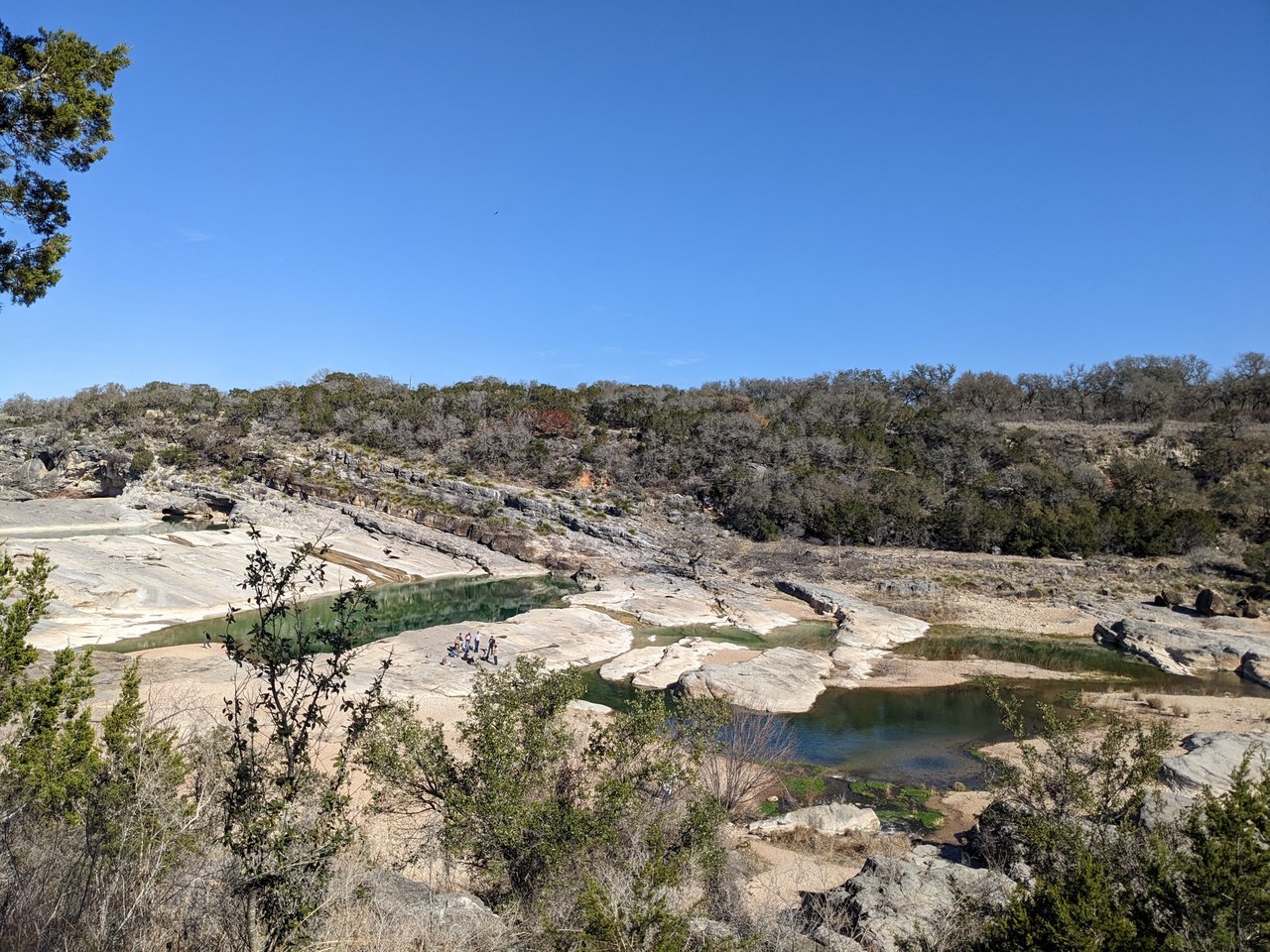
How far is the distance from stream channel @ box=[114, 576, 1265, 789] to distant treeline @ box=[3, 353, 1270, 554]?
2164 cm

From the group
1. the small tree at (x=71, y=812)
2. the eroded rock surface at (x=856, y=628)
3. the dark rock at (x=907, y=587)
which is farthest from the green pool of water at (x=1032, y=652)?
the small tree at (x=71, y=812)

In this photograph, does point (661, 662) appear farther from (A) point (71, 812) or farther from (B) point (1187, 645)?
(B) point (1187, 645)

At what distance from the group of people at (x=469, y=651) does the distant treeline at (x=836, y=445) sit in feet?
115

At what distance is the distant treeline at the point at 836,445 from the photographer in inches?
2349

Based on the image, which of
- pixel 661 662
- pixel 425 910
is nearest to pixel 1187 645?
pixel 661 662

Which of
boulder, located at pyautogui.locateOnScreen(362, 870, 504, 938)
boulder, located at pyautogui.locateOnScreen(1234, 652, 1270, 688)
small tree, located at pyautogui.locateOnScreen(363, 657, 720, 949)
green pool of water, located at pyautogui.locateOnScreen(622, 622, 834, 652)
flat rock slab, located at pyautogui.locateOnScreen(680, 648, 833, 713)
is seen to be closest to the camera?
boulder, located at pyautogui.locateOnScreen(362, 870, 504, 938)

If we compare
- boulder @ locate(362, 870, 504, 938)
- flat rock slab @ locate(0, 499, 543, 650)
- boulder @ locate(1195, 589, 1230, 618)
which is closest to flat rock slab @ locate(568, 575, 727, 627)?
flat rock slab @ locate(0, 499, 543, 650)

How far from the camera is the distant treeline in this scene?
196 ft

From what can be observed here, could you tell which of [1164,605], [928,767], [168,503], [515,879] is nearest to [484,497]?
[168,503]

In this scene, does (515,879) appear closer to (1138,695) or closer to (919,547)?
(1138,695)

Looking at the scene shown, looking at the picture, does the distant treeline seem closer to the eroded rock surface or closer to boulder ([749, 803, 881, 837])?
the eroded rock surface

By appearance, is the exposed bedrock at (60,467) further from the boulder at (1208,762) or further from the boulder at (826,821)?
A: the boulder at (1208,762)

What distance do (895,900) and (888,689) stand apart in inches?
807

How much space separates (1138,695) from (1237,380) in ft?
256
